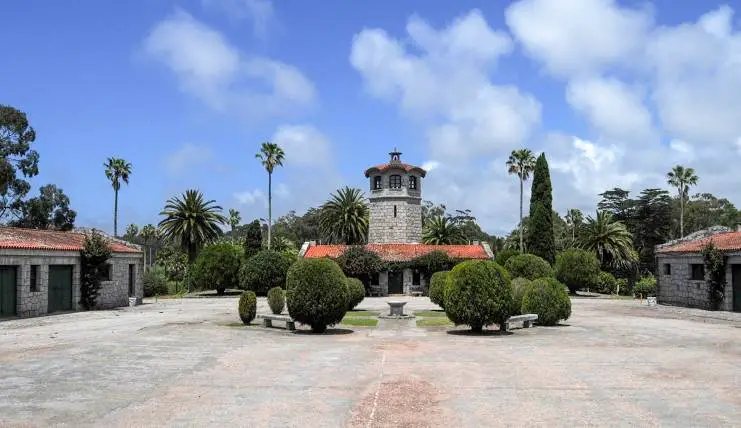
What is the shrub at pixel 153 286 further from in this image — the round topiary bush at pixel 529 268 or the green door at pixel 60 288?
the round topiary bush at pixel 529 268

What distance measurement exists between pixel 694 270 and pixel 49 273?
36.8 meters

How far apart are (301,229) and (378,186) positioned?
43.1m

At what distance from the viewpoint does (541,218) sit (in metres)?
57.9

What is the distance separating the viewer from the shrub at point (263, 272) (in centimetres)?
5302

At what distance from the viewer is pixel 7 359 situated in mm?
14961

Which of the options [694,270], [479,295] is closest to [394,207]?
[694,270]

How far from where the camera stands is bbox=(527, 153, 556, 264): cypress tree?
57.6 meters

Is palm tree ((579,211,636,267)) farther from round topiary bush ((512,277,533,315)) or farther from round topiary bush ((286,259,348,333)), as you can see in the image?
round topiary bush ((286,259,348,333))

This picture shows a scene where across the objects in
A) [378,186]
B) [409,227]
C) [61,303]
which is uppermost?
[378,186]

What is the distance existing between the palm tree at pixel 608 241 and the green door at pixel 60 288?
151 ft

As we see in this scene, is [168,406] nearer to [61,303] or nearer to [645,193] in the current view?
[61,303]

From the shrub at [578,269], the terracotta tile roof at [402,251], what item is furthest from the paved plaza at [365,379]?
the terracotta tile roof at [402,251]

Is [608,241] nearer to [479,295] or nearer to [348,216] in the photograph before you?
[348,216]

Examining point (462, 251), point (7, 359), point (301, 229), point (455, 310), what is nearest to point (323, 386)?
point (7, 359)
